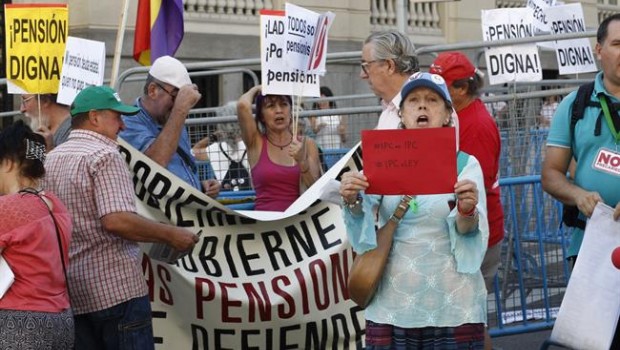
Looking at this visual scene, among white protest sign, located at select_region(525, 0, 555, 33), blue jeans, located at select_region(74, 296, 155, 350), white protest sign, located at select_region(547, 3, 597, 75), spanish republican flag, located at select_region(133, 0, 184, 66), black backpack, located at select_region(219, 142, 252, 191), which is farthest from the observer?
white protest sign, located at select_region(525, 0, 555, 33)

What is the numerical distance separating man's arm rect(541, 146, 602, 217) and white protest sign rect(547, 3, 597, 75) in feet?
23.6

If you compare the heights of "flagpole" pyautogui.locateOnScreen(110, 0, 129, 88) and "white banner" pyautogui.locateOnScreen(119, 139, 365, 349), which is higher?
"flagpole" pyautogui.locateOnScreen(110, 0, 129, 88)

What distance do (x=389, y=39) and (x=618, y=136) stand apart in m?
1.28

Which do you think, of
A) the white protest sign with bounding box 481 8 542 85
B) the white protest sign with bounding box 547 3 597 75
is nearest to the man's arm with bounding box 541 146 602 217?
the white protest sign with bounding box 481 8 542 85

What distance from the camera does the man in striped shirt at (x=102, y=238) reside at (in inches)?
252

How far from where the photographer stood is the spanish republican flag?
958cm

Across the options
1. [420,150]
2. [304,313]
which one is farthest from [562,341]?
[304,313]

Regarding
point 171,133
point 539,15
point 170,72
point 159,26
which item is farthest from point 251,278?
point 539,15

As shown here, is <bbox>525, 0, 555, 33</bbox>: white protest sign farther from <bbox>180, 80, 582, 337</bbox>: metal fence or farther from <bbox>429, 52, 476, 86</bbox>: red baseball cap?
<bbox>429, 52, 476, 86</bbox>: red baseball cap

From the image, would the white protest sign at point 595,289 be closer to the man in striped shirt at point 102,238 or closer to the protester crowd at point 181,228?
the protester crowd at point 181,228

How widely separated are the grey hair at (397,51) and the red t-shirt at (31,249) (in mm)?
1791

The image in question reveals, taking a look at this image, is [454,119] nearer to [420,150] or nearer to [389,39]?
[420,150]

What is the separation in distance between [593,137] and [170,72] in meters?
2.41

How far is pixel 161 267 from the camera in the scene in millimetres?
7598
